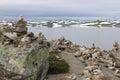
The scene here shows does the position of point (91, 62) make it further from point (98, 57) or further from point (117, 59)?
point (117, 59)

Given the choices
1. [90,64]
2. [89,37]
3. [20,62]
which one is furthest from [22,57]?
[89,37]

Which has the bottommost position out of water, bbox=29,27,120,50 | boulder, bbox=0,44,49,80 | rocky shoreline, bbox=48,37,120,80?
water, bbox=29,27,120,50

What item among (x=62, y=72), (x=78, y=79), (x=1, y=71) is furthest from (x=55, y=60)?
(x=1, y=71)

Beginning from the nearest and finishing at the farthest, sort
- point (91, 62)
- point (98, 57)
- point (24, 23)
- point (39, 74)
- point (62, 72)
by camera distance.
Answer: point (39, 74) < point (24, 23) < point (62, 72) < point (91, 62) < point (98, 57)

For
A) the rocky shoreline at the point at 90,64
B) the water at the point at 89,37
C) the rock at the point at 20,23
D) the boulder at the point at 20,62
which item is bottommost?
the water at the point at 89,37

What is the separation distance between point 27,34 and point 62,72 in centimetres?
510

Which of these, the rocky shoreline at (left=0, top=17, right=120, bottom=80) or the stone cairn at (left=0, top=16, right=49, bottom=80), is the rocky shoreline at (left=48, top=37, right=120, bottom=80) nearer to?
the rocky shoreline at (left=0, top=17, right=120, bottom=80)

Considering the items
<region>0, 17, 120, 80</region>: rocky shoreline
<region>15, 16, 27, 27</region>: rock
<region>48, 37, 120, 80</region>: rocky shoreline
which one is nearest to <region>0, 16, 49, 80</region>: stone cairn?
<region>0, 17, 120, 80</region>: rocky shoreline

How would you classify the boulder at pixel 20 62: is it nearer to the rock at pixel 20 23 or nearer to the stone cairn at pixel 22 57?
the stone cairn at pixel 22 57

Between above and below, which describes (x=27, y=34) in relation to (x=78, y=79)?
above

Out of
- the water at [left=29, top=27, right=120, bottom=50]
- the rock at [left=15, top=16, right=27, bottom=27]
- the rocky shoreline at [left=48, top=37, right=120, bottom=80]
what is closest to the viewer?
the rock at [left=15, top=16, right=27, bottom=27]

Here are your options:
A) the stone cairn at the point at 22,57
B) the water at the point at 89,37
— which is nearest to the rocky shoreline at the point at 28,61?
the stone cairn at the point at 22,57

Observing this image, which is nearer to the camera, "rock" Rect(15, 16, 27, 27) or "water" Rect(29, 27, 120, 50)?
"rock" Rect(15, 16, 27, 27)

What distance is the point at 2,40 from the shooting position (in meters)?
24.2
